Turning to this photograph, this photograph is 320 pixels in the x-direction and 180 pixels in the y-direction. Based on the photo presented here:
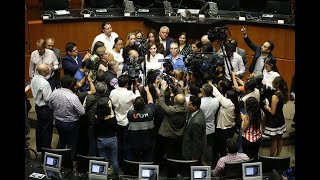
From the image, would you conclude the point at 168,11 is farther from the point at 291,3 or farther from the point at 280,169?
the point at 280,169

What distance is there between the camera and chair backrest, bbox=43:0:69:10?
1134 cm

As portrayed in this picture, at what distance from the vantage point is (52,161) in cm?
696

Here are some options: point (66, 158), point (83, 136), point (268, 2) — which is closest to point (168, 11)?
point (268, 2)

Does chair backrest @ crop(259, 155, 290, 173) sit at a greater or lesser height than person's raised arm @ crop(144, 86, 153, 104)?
lesser

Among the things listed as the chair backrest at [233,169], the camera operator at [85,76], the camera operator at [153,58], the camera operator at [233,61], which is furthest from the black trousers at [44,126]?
the camera operator at [233,61]

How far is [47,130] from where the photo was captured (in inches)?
320

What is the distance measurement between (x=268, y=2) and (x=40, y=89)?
5187 millimetres

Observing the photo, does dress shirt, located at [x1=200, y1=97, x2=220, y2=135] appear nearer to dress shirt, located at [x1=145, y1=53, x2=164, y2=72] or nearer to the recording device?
the recording device

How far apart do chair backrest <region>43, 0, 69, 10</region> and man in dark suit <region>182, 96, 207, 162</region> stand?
4914 millimetres

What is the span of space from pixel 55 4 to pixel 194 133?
5136mm

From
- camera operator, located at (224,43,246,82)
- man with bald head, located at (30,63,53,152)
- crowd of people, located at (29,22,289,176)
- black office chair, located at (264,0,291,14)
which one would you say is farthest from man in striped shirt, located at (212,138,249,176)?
black office chair, located at (264,0,291,14)

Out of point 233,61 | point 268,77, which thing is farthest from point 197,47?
point 268,77

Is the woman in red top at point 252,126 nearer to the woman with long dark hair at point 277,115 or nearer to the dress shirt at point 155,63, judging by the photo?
the woman with long dark hair at point 277,115

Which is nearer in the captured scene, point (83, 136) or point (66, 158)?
point (66, 158)
